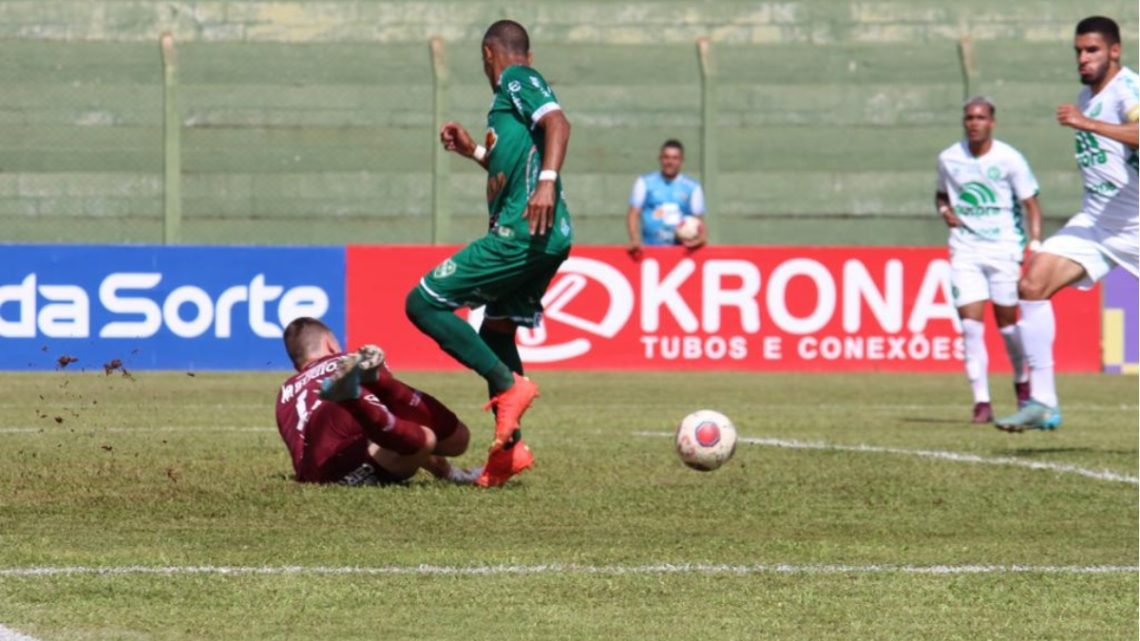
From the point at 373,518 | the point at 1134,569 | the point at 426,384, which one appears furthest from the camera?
the point at 426,384

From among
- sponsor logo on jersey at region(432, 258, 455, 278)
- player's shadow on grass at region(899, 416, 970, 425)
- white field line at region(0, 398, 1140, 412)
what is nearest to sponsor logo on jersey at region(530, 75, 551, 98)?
sponsor logo on jersey at region(432, 258, 455, 278)

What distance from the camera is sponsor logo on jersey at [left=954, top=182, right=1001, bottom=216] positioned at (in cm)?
1428

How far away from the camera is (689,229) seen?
1889cm

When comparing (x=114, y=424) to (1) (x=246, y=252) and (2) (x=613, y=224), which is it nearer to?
(1) (x=246, y=252)

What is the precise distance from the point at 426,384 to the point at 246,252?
240 centimetres

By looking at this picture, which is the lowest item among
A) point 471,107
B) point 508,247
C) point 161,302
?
point 161,302

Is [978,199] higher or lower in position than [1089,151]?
lower

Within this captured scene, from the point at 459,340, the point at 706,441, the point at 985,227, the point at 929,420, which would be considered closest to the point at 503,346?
the point at 459,340

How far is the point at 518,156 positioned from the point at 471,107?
1480 cm

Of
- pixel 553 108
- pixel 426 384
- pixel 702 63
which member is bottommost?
pixel 426 384

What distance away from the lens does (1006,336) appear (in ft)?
46.8

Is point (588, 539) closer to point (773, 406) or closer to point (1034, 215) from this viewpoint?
point (773, 406)

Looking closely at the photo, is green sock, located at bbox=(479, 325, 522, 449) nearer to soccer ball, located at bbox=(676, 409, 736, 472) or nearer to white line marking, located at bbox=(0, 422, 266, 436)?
soccer ball, located at bbox=(676, 409, 736, 472)

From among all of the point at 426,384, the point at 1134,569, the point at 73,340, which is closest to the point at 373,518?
the point at 1134,569
